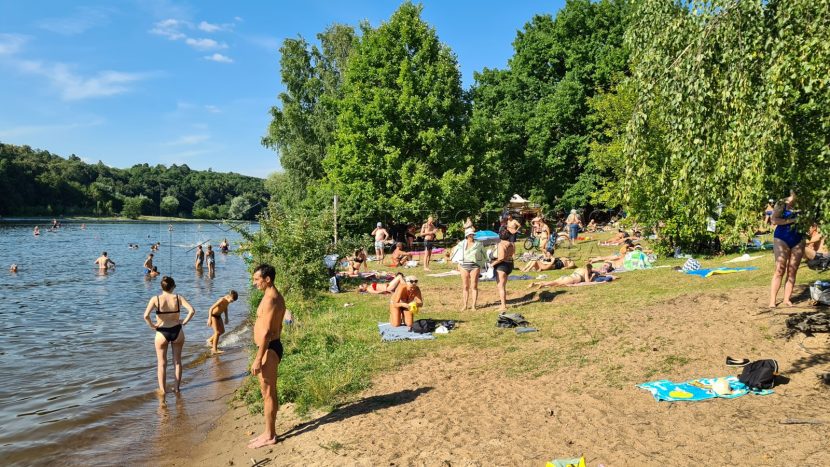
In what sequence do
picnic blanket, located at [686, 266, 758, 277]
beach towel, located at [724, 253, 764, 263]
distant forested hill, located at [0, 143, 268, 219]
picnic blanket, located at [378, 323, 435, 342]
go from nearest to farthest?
1. picnic blanket, located at [378, 323, 435, 342]
2. picnic blanket, located at [686, 266, 758, 277]
3. beach towel, located at [724, 253, 764, 263]
4. distant forested hill, located at [0, 143, 268, 219]

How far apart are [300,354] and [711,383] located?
637cm

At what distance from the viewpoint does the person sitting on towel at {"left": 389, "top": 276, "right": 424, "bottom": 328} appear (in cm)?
1041

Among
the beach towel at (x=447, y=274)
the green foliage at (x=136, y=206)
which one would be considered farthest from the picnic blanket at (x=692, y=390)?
the green foliage at (x=136, y=206)

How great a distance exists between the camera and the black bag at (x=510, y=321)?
10125 millimetres

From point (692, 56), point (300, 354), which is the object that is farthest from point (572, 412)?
point (300, 354)

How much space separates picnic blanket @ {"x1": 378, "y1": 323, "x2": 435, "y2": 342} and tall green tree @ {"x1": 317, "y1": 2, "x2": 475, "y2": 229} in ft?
57.7

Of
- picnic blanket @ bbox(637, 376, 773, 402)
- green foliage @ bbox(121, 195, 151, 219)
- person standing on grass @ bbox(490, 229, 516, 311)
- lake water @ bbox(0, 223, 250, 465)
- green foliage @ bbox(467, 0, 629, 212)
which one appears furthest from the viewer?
green foliage @ bbox(121, 195, 151, 219)

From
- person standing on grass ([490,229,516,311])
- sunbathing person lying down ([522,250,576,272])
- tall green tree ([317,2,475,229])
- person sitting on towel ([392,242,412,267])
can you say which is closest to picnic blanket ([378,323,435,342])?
person standing on grass ([490,229,516,311])

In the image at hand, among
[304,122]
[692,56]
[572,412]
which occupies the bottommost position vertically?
[572,412]

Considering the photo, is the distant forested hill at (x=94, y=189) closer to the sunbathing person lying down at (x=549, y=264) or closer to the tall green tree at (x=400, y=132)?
the tall green tree at (x=400, y=132)

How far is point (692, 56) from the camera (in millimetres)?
5789

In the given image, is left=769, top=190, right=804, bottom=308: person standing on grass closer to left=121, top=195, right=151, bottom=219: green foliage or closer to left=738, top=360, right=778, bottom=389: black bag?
left=738, top=360, right=778, bottom=389: black bag

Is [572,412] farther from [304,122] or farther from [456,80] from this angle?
[304,122]

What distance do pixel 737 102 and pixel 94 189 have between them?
427 feet
